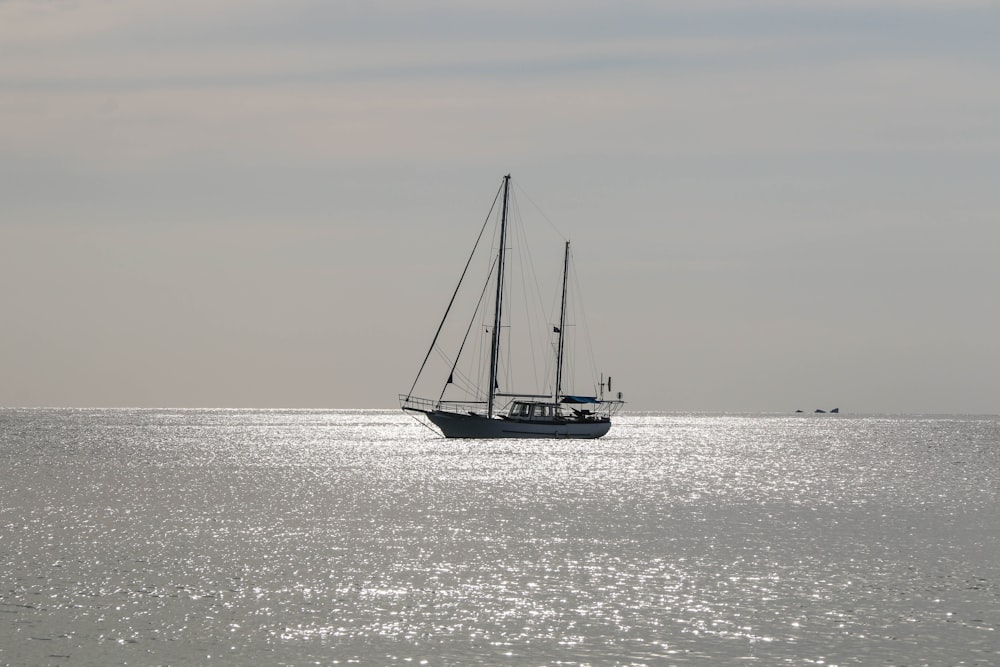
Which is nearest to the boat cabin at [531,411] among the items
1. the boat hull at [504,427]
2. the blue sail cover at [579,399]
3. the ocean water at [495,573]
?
the boat hull at [504,427]

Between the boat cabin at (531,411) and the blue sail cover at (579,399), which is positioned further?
the blue sail cover at (579,399)

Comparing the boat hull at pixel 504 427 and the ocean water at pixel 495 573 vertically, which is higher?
the boat hull at pixel 504 427

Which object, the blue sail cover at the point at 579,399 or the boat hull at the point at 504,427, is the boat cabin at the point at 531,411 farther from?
the blue sail cover at the point at 579,399

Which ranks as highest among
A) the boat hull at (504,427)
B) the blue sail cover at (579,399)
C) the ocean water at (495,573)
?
the blue sail cover at (579,399)

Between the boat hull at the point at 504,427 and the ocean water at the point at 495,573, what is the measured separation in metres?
37.8

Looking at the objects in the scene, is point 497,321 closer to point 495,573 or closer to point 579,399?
point 579,399

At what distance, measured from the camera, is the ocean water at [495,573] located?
3347 cm

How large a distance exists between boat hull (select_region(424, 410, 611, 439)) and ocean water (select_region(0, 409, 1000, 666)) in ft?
124

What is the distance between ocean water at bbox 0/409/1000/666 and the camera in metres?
33.5

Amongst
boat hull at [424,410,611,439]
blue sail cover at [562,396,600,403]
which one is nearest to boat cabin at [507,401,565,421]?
boat hull at [424,410,611,439]

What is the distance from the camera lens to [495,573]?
151 ft

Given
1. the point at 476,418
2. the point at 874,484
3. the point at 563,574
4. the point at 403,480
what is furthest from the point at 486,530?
the point at 476,418

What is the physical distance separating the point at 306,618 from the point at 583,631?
26.2ft

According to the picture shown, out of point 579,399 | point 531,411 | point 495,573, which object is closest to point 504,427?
point 531,411
